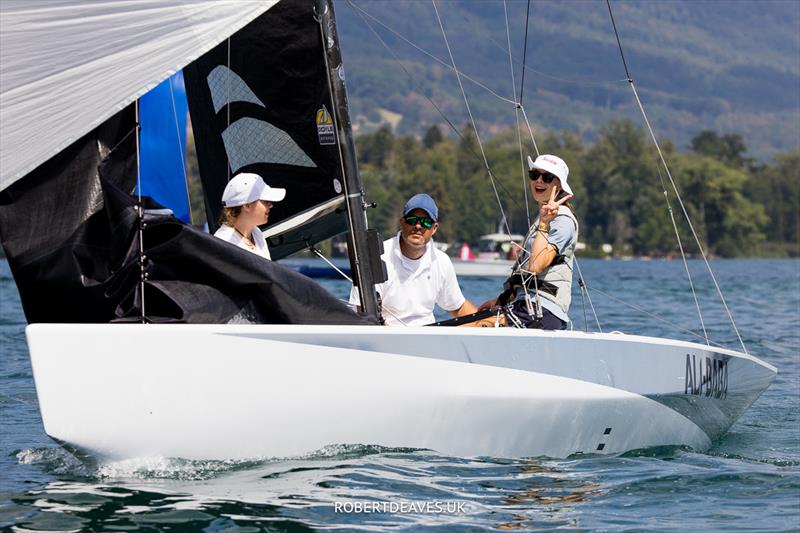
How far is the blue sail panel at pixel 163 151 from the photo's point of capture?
252 inches

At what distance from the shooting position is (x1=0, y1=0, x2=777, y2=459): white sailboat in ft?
14.5

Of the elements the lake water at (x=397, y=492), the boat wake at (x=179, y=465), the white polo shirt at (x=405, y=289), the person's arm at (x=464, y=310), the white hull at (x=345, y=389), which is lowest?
the lake water at (x=397, y=492)

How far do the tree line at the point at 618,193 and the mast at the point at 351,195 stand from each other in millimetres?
66340

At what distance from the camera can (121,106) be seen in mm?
4555

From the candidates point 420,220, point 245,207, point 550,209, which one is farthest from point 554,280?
point 245,207

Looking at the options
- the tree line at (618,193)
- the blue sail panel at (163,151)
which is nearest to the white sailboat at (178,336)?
the blue sail panel at (163,151)

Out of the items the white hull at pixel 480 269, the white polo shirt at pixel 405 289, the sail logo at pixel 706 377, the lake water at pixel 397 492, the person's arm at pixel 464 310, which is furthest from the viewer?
the white hull at pixel 480 269

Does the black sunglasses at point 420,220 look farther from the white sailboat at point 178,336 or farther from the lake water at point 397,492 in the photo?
the lake water at point 397,492

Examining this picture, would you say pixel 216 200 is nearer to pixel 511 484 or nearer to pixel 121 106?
pixel 121 106

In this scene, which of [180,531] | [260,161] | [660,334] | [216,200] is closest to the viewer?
[180,531]

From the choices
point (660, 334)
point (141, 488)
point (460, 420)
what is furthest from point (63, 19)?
point (660, 334)

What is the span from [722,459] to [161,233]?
9.24 ft

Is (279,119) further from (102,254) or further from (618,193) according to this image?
(618,193)

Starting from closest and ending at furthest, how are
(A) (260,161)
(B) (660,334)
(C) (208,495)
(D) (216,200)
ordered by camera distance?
(C) (208,495), (A) (260,161), (D) (216,200), (B) (660,334)
